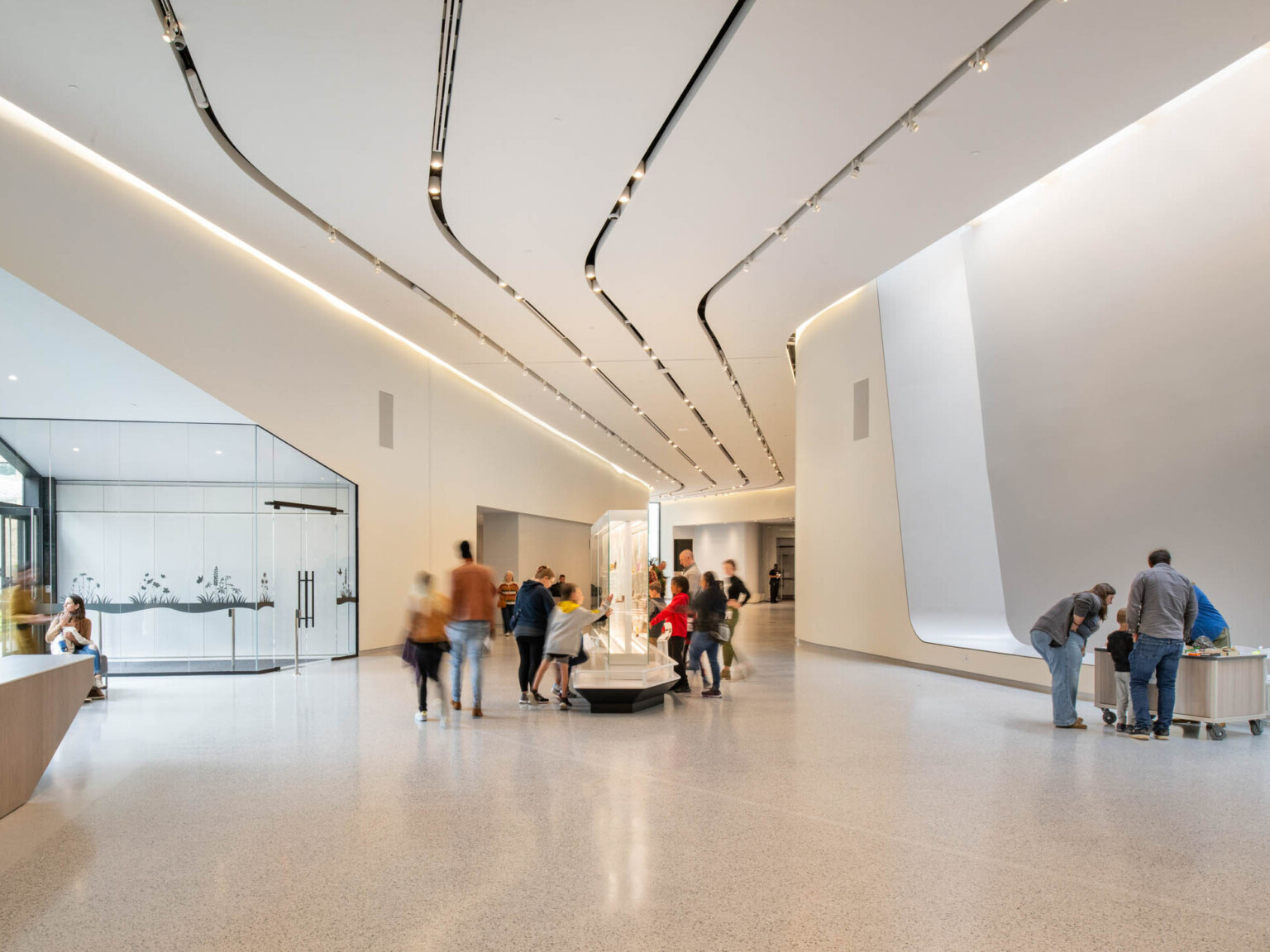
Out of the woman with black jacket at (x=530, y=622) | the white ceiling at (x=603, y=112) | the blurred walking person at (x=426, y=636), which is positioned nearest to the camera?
the white ceiling at (x=603, y=112)

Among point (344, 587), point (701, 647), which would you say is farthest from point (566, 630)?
point (344, 587)

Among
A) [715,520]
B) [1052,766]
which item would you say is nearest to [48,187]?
[1052,766]

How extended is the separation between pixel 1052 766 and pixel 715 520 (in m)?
36.8

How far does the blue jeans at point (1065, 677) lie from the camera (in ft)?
26.0

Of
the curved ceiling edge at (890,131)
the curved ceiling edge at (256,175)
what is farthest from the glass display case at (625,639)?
the curved ceiling edge at (256,175)

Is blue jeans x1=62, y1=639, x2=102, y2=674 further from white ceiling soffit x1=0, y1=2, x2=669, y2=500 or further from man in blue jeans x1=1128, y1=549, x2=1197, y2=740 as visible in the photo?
man in blue jeans x1=1128, y1=549, x2=1197, y2=740

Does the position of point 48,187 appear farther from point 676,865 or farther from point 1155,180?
point 1155,180

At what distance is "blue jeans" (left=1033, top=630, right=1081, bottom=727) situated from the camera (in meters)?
7.91

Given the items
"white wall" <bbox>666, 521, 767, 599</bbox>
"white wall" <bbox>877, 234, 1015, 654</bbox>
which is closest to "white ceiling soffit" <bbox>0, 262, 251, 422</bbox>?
"white wall" <bbox>877, 234, 1015, 654</bbox>

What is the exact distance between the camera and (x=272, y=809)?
5258mm

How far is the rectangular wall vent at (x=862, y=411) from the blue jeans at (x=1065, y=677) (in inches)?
247

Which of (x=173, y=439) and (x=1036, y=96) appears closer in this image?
(x=1036, y=96)

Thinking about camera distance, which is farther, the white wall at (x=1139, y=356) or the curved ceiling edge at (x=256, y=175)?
the white wall at (x=1139, y=356)

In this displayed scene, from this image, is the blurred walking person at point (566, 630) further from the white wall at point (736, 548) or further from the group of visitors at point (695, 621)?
the white wall at point (736, 548)
